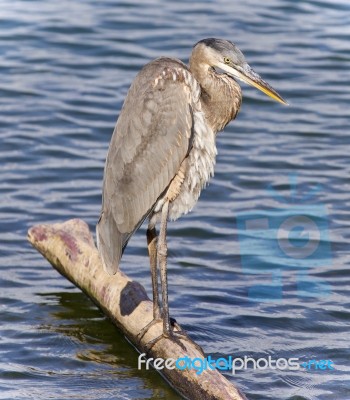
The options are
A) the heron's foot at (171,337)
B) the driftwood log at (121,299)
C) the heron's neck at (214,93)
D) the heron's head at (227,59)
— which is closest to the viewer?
the driftwood log at (121,299)

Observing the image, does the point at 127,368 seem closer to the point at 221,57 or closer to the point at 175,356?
the point at 175,356

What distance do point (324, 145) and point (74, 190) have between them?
309cm

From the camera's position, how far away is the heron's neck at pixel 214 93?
7.63 m

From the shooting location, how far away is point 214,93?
765 cm

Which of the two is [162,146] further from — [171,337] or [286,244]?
[286,244]

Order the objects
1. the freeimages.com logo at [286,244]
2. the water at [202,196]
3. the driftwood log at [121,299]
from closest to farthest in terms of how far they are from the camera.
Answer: the driftwood log at [121,299] < the water at [202,196] < the freeimages.com logo at [286,244]

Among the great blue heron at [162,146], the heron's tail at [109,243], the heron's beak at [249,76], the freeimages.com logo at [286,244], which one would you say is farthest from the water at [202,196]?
the heron's beak at [249,76]

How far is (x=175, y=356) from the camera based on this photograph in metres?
6.92

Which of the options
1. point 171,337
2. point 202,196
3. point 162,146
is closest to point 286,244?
point 202,196

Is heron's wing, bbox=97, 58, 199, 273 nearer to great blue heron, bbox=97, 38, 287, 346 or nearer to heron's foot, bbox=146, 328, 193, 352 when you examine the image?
great blue heron, bbox=97, 38, 287, 346

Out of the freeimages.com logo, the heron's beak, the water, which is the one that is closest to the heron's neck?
the heron's beak

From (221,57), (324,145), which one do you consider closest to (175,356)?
(221,57)

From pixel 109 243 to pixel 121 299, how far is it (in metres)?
0.44

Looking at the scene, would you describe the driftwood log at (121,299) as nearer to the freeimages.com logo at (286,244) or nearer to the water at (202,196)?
the water at (202,196)
